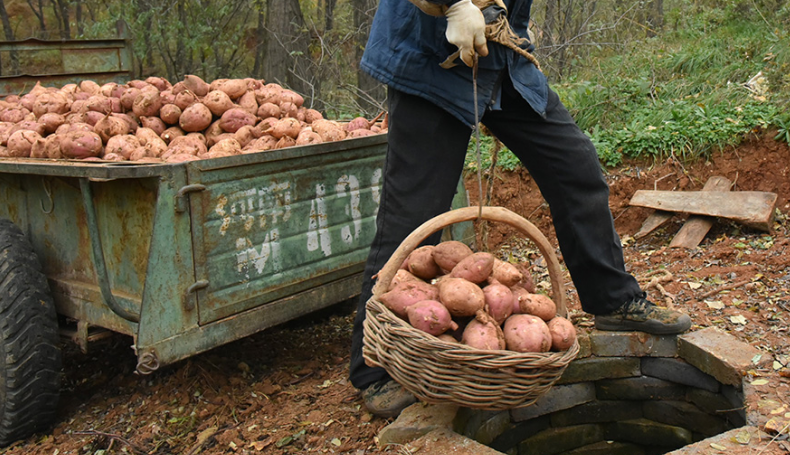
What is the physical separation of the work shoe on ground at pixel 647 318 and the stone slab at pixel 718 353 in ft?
0.25

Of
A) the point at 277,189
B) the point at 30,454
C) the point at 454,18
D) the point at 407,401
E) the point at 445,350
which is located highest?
the point at 454,18

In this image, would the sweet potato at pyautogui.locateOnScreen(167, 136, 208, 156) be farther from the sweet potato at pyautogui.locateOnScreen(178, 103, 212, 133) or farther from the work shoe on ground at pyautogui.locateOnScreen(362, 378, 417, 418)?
the work shoe on ground at pyautogui.locateOnScreen(362, 378, 417, 418)

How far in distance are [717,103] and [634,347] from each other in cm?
336

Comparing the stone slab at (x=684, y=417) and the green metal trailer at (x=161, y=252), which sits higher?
the green metal trailer at (x=161, y=252)

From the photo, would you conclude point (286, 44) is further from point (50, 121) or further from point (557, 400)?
point (557, 400)

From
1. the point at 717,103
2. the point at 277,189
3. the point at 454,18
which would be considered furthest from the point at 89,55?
the point at 717,103

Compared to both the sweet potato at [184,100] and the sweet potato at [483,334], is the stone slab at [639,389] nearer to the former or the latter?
the sweet potato at [483,334]

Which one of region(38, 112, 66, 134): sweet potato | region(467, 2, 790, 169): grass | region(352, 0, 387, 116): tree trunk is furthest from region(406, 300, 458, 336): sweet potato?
region(352, 0, 387, 116): tree trunk

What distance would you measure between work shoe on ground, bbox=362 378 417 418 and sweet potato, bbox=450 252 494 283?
Answer: 2.22ft

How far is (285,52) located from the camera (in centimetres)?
908

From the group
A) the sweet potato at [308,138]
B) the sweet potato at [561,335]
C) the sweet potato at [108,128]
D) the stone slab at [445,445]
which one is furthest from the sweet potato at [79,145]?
the sweet potato at [561,335]

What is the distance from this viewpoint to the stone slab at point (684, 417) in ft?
9.99

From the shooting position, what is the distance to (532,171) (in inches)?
112

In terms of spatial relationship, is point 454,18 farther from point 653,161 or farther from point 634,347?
point 653,161
